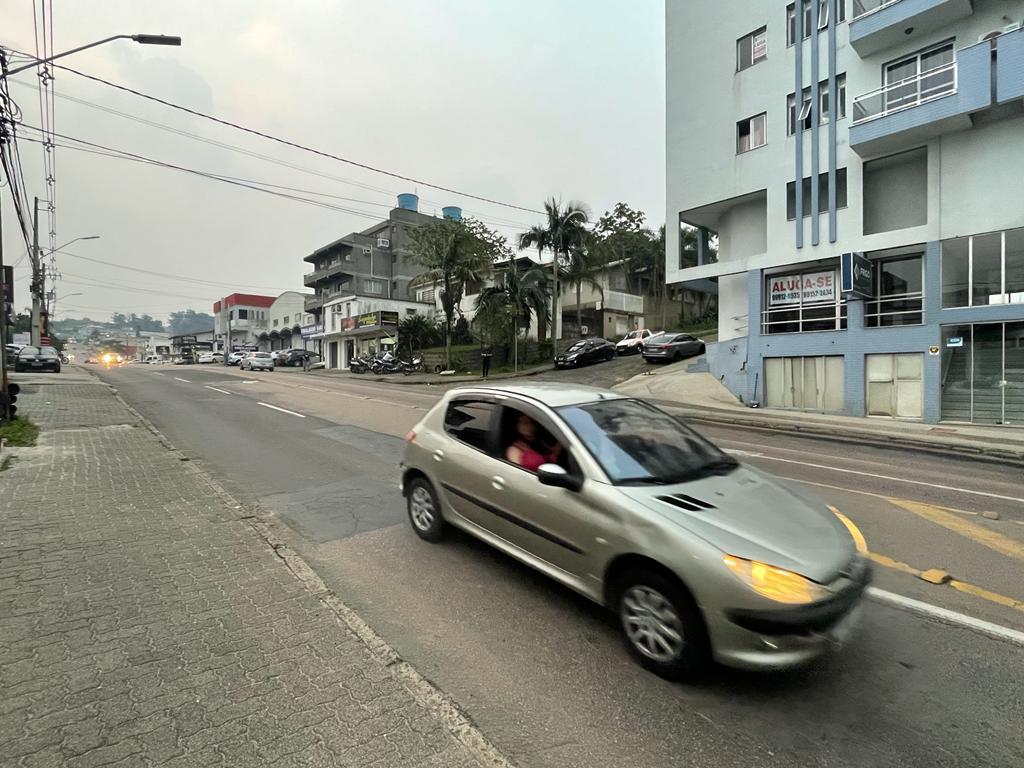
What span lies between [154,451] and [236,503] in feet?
13.7

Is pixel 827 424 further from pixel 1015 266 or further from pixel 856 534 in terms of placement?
pixel 856 534

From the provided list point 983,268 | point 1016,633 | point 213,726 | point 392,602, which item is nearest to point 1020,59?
point 983,268

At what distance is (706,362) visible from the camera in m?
24.1

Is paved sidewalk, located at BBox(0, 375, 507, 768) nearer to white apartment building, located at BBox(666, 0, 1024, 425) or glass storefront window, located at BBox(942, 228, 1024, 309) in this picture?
white apartment building, located at BBox(666, 0, 1024, 425)

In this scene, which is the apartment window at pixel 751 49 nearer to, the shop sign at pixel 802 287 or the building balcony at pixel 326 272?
the shop sign at pixel 802 287

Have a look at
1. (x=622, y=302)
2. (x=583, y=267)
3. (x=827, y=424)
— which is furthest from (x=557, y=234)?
(x=827, y=424)

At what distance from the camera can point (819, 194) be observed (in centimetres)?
1902

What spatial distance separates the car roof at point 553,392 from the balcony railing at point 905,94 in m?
18.6

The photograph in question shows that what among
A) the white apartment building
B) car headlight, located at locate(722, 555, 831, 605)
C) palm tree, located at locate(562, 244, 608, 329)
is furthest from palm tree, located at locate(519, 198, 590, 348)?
car headlight, located at locate(722, 555, 831, 605)

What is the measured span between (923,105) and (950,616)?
1869 centimetres

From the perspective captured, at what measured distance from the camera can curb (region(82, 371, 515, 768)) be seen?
239 centimetres

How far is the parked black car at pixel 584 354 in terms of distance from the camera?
31016 mm

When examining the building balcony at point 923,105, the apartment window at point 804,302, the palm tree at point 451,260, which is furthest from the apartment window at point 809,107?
the palm tree at point 451,260

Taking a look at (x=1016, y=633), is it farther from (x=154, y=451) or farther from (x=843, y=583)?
(x=154, y=451)
